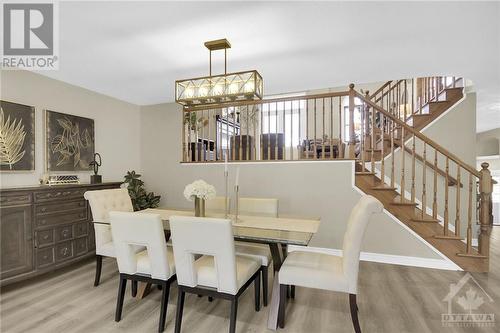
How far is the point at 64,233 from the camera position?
10.2ft

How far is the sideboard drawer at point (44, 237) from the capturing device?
9.35 feet

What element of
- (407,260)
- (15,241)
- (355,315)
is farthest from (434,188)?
(15,241)

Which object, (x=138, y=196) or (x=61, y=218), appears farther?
(x=138, y=196)

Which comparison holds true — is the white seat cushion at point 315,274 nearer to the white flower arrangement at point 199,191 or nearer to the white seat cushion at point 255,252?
the white seat cushion at point 255,252

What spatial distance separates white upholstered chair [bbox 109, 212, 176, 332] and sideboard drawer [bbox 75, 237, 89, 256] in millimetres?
1648

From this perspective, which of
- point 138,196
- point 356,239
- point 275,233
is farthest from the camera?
point 138,196

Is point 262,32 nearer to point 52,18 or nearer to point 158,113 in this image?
point 52,18

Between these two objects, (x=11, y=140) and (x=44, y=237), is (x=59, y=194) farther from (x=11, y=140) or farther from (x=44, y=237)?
(x=11, y=140)

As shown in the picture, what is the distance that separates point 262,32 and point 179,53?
3.40 ft

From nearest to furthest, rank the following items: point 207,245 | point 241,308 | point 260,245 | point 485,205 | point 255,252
→ point 207,245 < point 241,308 < point 255,252 < point 260,245 < point 485,205

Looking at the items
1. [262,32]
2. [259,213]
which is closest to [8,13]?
[262,32]

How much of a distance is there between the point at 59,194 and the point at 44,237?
52cm

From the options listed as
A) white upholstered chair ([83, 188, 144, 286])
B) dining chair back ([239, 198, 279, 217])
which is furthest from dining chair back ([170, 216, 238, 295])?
dining chair back ([239, 198, 279, 217])

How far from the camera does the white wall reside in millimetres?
3064
